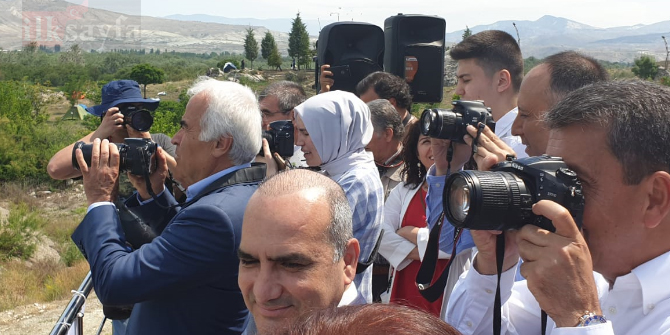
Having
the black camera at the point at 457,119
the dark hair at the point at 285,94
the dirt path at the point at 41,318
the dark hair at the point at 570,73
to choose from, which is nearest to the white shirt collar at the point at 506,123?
the dark hair at the point at 570,73

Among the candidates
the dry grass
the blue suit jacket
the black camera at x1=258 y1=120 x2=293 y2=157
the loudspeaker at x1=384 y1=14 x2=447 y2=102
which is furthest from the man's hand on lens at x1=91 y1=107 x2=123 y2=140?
the dry grass

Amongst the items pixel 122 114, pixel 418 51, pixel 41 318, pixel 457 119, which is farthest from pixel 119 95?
pixel 41 318

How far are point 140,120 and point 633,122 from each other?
9.63 feet

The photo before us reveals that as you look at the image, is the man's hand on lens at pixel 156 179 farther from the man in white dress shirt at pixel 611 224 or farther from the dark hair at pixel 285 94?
the dark hair at pixel 285 94

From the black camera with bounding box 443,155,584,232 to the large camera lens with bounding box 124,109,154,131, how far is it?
2589 millimetres

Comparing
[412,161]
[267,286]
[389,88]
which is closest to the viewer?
[267,286]

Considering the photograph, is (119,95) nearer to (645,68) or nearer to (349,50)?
(349,50)

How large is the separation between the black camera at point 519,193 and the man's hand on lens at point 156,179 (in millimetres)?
1667

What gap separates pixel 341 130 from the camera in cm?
298

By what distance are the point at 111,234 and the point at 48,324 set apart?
4681mm

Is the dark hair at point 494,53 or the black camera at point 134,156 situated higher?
the dark hair at point 494,53

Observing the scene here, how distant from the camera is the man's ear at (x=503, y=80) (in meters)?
3.68

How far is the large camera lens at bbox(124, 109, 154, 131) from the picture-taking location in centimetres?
354

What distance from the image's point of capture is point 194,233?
203cm
